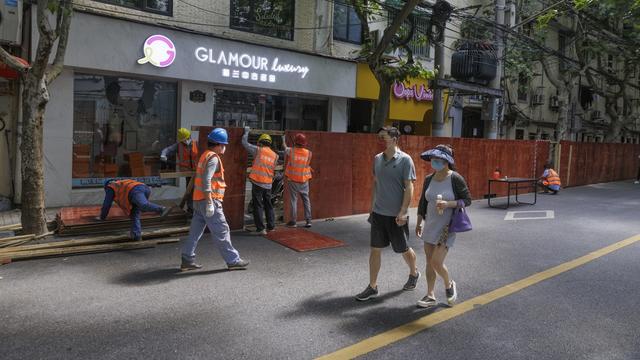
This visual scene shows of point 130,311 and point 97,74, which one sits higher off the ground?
point 97,74

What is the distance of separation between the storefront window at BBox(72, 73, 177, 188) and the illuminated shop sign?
1196 mm

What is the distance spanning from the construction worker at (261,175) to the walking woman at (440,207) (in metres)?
3.98

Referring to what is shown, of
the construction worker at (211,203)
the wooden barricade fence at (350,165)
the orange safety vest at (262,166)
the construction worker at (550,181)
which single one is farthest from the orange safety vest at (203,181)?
the construction worker at (550,181)

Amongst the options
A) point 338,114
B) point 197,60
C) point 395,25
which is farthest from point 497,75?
point 197,60

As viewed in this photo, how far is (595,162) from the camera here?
22172 millimetres

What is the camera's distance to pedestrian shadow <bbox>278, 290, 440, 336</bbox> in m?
4.81

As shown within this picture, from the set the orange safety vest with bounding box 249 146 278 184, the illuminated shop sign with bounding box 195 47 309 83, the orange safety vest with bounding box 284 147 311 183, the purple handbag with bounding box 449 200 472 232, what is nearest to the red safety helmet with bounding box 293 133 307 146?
the orange safety vest with bounding box 284 147 311 183

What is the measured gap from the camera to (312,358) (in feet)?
13.4

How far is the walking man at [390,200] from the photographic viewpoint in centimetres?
540

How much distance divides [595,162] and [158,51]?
1879 centimetres

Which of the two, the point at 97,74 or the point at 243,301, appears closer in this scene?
the point at 243,301

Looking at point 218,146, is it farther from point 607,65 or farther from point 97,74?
point 607,65

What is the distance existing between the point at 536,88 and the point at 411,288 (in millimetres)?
24639

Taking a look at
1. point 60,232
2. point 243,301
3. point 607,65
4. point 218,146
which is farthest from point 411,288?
point 607,65
